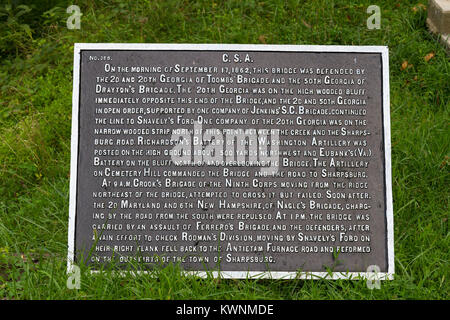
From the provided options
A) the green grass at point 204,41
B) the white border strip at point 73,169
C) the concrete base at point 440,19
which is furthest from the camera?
the concrete base at point 440,19

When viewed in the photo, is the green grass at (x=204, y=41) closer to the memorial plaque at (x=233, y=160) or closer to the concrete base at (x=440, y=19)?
the concrete base at (x=440, y=19)

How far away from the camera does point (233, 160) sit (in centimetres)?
330

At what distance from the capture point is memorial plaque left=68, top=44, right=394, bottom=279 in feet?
10.6

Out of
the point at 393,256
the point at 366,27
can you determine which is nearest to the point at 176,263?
the point at 393,256

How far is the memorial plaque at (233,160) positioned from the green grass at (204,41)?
197 millimetres

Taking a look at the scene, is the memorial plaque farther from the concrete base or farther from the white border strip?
the concrete base

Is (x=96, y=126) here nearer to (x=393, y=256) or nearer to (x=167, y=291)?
(x=167, y=291)

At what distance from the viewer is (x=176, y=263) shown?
126 inches

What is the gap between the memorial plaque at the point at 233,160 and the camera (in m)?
3.24

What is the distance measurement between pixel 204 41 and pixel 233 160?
83.5 inches

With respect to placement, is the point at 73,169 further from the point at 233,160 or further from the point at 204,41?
the point at 204,41

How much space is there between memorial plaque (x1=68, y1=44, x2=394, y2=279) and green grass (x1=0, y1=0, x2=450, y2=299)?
0.20 m

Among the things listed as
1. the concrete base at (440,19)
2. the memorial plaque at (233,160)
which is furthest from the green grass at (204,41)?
the memorial plaque at (233,160)

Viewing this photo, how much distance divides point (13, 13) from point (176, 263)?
4156 millimetres
